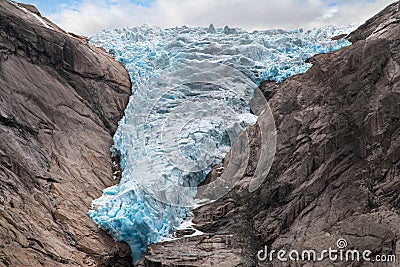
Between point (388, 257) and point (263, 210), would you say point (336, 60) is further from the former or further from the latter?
point (388, 257)

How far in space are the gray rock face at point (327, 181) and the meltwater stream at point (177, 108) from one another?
46.7 inches

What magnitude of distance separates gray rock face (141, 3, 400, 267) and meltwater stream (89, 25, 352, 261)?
3.89ft

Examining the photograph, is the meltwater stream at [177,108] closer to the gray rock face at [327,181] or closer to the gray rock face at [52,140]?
the gray rock face at [52,140]

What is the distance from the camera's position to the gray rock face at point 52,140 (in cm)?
988

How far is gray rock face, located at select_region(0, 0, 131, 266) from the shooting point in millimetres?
9875

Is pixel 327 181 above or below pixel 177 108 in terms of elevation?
below

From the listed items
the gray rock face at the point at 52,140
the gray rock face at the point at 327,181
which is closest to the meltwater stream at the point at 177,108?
the gray rock face at the point at 52,140

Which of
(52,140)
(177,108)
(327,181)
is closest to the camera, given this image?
(327,181)

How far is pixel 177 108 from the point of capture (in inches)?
663

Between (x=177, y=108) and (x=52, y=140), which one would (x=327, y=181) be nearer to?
(x=177, y=108)

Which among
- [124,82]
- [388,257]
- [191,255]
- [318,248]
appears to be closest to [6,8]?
[124,82]

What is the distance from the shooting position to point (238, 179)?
1261cm

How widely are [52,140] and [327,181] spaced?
878 centimetres

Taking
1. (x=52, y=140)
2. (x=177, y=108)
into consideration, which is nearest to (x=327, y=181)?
(x=177, y=108)
